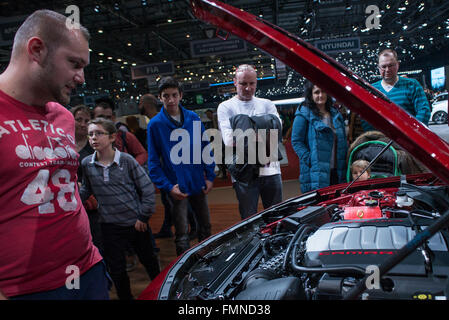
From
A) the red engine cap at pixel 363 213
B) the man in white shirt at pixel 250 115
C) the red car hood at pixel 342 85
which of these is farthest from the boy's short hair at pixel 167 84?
the red engine cap at pixel 363 213

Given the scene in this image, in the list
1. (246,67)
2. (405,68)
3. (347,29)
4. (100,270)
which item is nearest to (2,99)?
(100,270)

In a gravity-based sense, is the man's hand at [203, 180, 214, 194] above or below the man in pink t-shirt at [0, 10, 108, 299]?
below

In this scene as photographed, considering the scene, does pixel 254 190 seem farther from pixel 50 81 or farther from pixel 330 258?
pixel 50 81

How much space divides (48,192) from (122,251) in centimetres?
126

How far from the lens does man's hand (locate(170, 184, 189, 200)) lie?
236 cm

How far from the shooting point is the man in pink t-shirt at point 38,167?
0.94 meters

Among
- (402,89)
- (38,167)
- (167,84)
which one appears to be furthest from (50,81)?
(402,89)

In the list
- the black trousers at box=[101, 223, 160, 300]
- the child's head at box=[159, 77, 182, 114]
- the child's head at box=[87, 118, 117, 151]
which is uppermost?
the child's head at box=[159, 77, 182, 114]

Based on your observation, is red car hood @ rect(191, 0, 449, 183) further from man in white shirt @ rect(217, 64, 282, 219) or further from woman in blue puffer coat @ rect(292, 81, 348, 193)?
woman in blue puffer coat @ rect(292, 81, 348, 193)

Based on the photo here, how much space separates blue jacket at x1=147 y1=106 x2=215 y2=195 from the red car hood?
1324mm

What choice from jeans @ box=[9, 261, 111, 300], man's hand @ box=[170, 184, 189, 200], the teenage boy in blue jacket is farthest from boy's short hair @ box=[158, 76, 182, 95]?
jeans @ box=[9, 261, 111, 300]

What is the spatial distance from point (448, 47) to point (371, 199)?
68.5 ft

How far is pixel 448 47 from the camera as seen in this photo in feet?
56.1

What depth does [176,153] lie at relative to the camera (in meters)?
2.43
